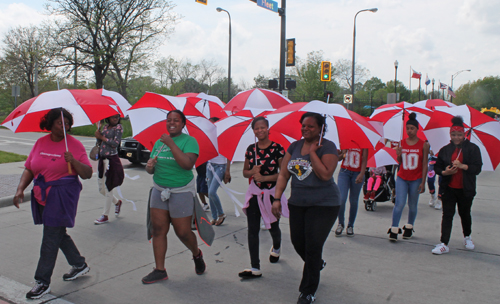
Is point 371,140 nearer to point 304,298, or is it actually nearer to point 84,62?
point 304,298

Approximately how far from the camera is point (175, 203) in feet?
13.2

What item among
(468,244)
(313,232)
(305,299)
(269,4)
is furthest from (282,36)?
(305,299)

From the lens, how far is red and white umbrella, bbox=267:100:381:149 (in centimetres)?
388

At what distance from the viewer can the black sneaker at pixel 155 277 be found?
409 cm

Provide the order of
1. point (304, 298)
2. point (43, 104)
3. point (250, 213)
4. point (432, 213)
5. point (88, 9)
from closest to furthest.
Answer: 1. point (304, 298)
2. point (43, 104)
3. point (250, 213)
4. point (432, 213)
5. point (88, 9)

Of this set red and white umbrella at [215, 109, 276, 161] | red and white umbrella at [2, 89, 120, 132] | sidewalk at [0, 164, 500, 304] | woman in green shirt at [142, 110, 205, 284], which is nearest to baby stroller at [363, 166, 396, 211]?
sidewalk at [0, 164, 500, 304]

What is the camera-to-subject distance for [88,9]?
30703mm

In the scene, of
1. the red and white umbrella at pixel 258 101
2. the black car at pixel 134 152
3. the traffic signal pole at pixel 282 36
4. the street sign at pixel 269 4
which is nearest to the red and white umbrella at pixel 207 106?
the red and white umbrella at pixel 258 101

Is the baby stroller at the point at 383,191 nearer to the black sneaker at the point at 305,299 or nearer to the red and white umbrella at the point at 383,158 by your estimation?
the red and white umbrella at the point at 383,158

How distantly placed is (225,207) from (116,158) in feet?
7.37

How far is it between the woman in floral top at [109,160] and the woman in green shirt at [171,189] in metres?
2.47

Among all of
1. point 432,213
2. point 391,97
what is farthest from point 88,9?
point 432,213

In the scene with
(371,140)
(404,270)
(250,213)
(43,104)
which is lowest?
(404,270)

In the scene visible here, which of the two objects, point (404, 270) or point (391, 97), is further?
point (391, 97)
